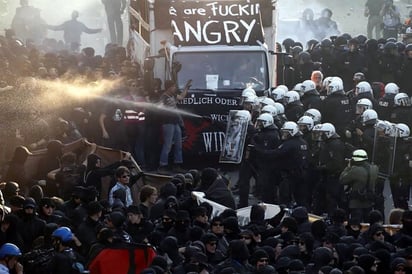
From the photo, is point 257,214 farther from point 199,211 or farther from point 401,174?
point 401,174

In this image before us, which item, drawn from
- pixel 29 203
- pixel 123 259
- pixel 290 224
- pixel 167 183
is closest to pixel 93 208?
pixel 29 203

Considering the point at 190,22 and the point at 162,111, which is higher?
the point at 190,22

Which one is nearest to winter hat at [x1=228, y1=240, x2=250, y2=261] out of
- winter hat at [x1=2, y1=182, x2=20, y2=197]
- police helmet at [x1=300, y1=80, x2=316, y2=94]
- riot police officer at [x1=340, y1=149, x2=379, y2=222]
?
winter hat at [x1=2, y1=182, x2=20, y2=197]

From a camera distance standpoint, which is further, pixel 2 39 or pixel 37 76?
pixel 2 39

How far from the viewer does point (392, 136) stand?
19422mm

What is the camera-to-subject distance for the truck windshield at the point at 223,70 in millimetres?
22344

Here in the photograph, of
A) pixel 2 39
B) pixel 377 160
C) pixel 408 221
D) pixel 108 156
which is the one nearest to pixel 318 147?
pixel 377 160

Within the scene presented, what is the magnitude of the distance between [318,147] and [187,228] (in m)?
5.64

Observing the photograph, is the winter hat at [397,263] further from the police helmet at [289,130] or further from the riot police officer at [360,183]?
the police helmet at [289,130]

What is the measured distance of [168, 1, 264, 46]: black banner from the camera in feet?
74.1

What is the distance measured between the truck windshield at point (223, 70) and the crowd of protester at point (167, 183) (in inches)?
19.4

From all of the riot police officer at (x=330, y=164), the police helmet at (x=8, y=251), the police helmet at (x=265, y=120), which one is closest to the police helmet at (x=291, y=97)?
the police helmet at (x=265, y=120)

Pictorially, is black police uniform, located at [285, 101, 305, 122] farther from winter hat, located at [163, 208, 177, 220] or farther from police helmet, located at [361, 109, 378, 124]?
winter hat, located at [163, 208, 177, 220]

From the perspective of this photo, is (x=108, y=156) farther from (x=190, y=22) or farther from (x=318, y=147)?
(x=190, y=22)
